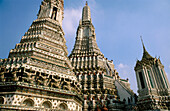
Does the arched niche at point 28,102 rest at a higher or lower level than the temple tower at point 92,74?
lower

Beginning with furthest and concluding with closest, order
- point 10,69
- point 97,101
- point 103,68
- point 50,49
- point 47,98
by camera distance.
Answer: point 103,68, point 97,101, point 50,49, point 10,69, point 47,98

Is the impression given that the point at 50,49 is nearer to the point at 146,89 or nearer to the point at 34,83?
the point at 34,83

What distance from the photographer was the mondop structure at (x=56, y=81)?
15.4 metres

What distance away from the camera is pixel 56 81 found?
18.2m

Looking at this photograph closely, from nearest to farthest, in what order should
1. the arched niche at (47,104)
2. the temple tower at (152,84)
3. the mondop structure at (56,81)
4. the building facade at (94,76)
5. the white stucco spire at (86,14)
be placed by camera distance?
the mondop structure at (56,81), the arched niche at (47,104), the temple tower at (152,84), the building facade at (94,76), the white stucco spire at (86,14)

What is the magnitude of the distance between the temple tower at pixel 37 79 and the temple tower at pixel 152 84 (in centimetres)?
1095

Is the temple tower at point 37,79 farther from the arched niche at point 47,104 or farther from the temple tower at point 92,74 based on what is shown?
the temple tower at point 92,74

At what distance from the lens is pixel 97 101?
81.8ft

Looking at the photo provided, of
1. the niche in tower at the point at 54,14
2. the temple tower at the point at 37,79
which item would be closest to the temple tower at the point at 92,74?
the temple tower at the point at 37,79

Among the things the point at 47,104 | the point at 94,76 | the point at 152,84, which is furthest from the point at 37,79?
the point at 152,84

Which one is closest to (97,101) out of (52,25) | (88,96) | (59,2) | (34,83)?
(88,96)

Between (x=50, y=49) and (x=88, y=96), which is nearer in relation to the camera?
(x=50, y=49)

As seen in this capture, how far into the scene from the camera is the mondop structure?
15398 millimetres

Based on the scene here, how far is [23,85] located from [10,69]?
4428 mm
